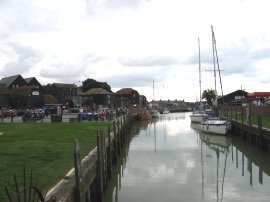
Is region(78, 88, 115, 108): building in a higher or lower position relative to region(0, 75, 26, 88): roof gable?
lower

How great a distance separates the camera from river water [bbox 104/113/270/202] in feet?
56.6

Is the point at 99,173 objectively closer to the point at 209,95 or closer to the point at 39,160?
the point at 39,160

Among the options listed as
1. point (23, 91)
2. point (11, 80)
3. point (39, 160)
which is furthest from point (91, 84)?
point (39, 160)

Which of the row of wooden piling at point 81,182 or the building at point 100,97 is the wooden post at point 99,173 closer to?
→ the row of wooden piling at point 81,182

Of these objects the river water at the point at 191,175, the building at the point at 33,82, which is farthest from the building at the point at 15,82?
the river water at the point at 191,175

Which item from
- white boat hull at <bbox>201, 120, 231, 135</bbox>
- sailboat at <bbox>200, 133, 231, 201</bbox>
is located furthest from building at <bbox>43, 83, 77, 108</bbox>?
sailboat at <bbox>200, 133, 231, 201</bbox>

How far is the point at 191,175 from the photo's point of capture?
2181 centimetres

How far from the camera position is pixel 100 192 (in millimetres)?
15273

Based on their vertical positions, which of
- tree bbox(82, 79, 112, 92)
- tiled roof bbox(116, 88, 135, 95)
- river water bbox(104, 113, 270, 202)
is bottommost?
river water bbox(104, 113, 270, 202)

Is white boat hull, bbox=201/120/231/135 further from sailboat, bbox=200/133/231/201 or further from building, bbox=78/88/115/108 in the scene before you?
building, bbox=78/88/115/108

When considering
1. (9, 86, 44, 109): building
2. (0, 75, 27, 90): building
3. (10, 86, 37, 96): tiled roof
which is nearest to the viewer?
(9, 86, 44, 109): building

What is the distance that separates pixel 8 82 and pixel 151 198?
378 feet

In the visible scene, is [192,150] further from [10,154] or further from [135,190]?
[10,154]

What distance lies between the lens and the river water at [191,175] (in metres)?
17.2
